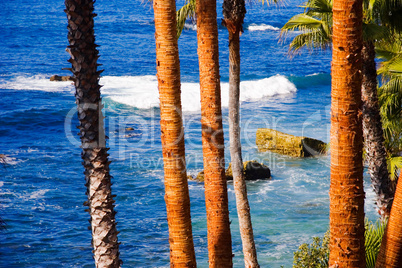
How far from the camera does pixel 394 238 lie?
6.20 meters

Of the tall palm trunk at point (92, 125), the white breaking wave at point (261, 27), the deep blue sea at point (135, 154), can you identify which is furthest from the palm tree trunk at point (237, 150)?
the white breaking wave at point (261, 27)

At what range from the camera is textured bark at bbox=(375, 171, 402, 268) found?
613 cm

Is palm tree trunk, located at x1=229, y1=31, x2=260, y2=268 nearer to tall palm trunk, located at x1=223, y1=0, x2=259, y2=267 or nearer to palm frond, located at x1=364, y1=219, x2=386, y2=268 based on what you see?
tall palm trunk, located at x1=223, y1=0, x2=259, y2=267

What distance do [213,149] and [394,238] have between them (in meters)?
3.26

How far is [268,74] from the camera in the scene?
48.7 m

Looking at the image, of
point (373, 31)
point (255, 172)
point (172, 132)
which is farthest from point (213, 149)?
point (255, 172)

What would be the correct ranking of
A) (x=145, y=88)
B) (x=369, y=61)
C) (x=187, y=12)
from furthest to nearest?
(x=145, y=88) < (x=369, y=61) < (x=187, y=12)

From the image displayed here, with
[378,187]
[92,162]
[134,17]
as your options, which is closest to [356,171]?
[92,162]

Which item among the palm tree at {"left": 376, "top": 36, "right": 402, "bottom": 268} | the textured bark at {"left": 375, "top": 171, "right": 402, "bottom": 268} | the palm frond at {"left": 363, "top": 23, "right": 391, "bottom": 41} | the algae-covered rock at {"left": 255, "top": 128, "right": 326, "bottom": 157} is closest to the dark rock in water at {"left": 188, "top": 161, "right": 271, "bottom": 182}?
the algae-covered rock at {"left": 255, "top": 128, "right": 326, "bottom": 157}

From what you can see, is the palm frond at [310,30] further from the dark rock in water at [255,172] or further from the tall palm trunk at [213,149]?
the dark rock in water at [255,172]

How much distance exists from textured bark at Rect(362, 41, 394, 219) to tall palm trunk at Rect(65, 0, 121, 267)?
6494 millimetres

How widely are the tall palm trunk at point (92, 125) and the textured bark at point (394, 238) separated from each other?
3.61 m

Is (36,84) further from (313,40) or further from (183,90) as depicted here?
(313,40)

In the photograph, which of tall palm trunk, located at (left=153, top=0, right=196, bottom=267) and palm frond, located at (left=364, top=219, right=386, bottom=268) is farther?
palm frond, located at (left=364, top=219, right=386, bottom=268)
